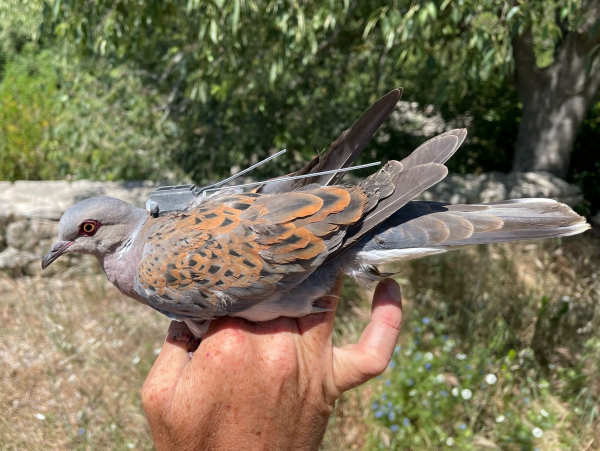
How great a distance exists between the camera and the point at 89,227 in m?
1.91

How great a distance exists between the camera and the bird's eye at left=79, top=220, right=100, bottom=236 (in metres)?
1.90

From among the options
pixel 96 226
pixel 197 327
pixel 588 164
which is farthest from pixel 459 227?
pixel 588 164

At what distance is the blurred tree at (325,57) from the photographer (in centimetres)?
349

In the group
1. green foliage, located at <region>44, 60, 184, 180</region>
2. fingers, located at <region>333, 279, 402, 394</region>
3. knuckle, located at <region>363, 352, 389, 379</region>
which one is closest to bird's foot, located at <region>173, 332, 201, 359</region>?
fingers, located at <region>333, 279, 402, 394</region>

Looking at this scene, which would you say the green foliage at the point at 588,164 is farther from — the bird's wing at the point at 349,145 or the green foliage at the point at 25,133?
the green foliage at the point at 25,133

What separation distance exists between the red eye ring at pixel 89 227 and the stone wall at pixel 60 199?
310 centimetres

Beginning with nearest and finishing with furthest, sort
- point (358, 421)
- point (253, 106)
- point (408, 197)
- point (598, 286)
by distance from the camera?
1. point (408, 197)
2. point (358, 421)
3. point (598, 286)
4. point (253, 106)

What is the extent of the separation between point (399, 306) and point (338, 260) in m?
0.30

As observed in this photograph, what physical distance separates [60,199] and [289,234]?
4.32 m

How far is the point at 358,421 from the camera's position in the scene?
319cm

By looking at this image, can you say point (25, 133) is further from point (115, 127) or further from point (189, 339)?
point (189, 339)

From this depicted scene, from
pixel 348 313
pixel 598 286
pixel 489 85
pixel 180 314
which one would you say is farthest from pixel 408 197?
pixel 489 85

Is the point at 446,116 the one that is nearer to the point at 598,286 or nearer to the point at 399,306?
the point at 598,286

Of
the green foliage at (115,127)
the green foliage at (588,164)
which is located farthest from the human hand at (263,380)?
the green foliage at (588,164)
